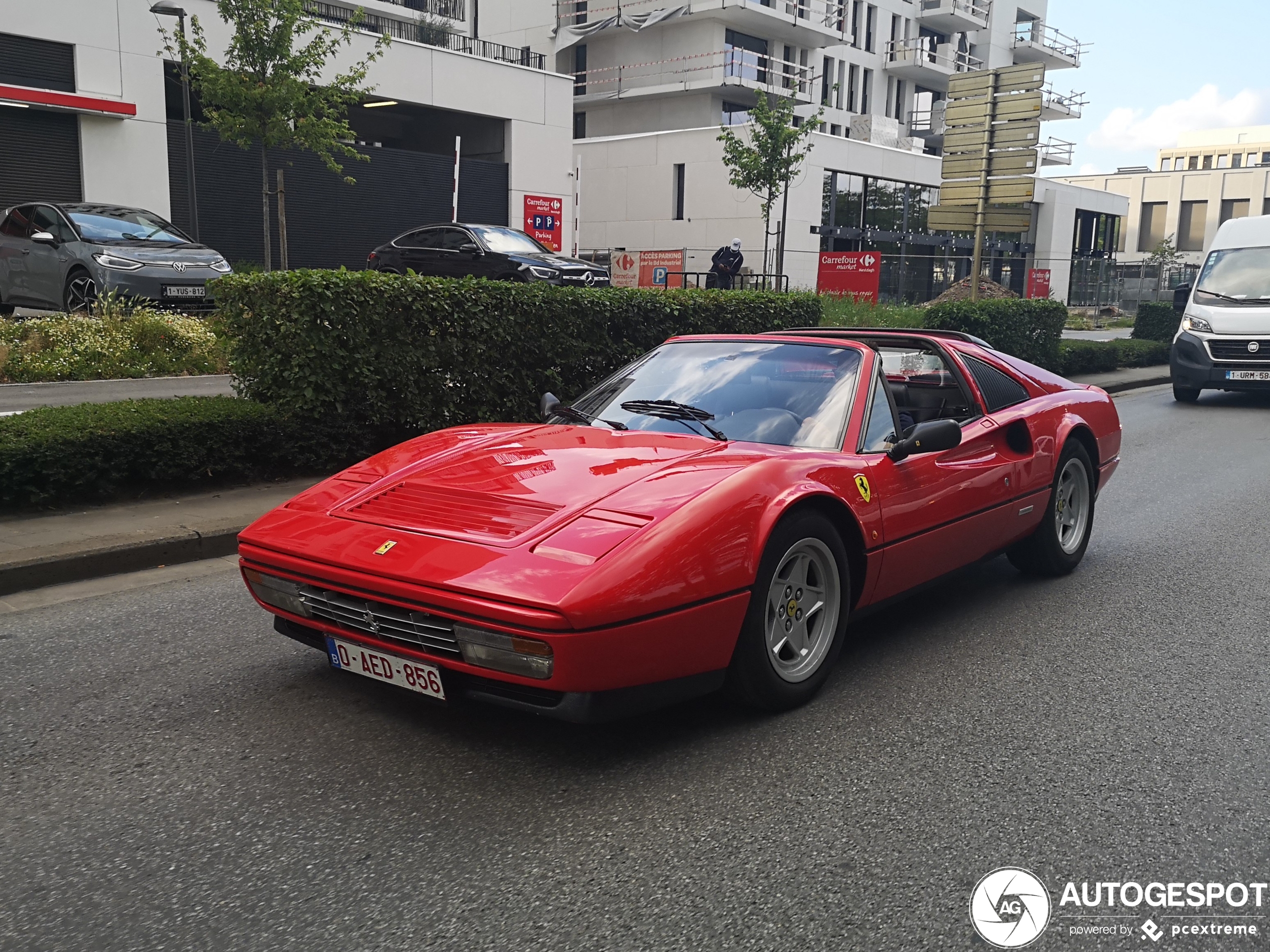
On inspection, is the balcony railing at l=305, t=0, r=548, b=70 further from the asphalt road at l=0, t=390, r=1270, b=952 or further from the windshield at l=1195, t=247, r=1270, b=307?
the asphalt road at l=0, t=390, r=1270, b=952

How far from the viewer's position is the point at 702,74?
44062 millimetres

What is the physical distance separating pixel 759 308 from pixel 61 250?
891 cm

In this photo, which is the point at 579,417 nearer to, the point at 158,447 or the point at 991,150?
the point at 158,447

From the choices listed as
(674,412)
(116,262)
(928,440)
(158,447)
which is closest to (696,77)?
(116,262)

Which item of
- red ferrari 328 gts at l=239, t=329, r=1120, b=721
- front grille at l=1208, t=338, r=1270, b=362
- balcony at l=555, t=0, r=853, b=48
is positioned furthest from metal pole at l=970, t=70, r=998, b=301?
balcony at l=555, t=0, r=853, b=48

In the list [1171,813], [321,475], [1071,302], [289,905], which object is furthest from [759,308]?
[1071,302]

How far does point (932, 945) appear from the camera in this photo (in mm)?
2447

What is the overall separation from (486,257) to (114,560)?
41.5 feet

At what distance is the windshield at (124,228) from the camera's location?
45.7 ft

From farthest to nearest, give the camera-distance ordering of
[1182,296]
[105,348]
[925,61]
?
[925,61], [1182,296], [105,348]

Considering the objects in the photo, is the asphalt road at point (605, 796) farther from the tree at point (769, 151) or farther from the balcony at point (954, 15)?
the balcony at point (954, 15)

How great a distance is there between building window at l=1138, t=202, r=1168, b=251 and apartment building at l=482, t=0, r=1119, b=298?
43.7 metres

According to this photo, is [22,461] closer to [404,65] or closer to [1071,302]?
[404,65]

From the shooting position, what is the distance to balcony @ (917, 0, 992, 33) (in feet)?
180
